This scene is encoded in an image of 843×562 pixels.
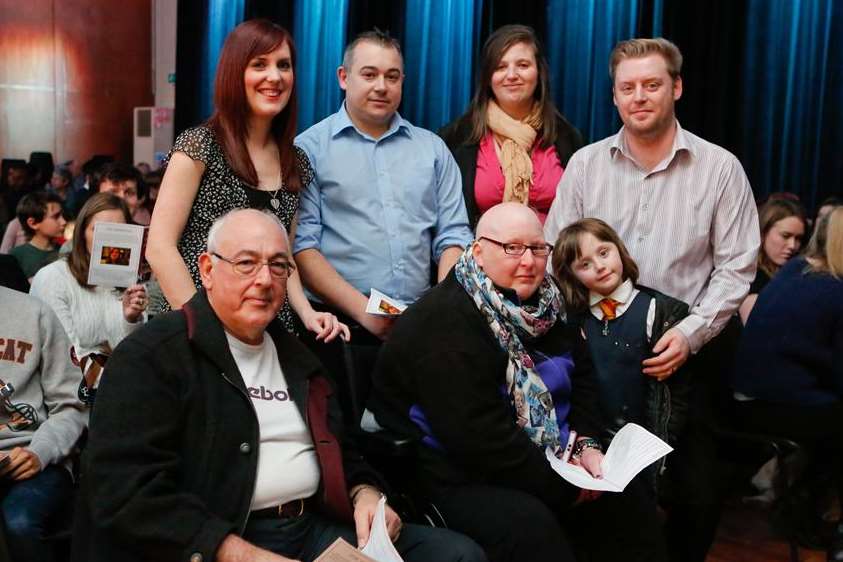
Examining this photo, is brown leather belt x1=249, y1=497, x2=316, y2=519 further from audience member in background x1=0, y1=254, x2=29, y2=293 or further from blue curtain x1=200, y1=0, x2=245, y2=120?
blue curtain x1=200, y1=0, x2=245, y2=120

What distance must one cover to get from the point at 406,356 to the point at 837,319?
5.34 ft

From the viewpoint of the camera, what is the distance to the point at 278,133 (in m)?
2.74

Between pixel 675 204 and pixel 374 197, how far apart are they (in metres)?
0.92

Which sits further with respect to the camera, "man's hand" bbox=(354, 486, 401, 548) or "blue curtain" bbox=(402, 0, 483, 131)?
"blue curtain" bbox=(402, 0, 483, 131)

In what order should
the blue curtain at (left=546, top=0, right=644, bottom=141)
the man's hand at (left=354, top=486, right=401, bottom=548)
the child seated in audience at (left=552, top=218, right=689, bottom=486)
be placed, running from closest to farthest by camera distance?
the man's hand at (left=354, top=486, right=401, bottom=548) < the child seated in audience at (left=552, top=218, right=689, bottom=486) < the blue curtain at (left=546, top=0, right=644, bottom=141)

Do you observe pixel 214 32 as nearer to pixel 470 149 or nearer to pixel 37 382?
pixel 470 149

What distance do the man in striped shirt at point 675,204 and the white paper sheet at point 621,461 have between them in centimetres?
42

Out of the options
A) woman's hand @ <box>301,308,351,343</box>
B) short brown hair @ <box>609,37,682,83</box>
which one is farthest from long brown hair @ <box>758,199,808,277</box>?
woman's hand @ <box>301,308,351,343</box>

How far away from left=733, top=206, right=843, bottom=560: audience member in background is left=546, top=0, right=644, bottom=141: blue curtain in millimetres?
2369

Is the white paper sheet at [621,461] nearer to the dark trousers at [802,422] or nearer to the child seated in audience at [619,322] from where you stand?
the child seated in audience at [619,322]

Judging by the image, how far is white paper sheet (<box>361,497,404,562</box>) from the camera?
79.5 inches

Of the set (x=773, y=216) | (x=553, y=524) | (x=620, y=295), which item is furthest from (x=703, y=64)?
(x=553, y=524)

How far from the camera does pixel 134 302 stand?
3.27 metres

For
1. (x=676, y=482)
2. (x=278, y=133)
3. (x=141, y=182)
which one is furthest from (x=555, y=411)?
(x=141, y=182)
